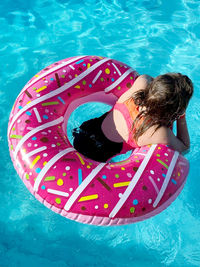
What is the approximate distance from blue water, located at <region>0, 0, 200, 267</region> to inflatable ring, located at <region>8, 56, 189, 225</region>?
3.01 ft

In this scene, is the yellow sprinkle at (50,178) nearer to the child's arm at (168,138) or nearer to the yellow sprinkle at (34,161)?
the yellow sprinkle at (34,161)

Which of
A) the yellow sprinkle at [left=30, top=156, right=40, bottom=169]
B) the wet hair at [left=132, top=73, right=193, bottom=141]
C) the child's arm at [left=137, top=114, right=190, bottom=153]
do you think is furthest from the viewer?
the child's arm at [left=137, top=114, right=190, bottom=153]

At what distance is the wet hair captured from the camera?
1.91 metres

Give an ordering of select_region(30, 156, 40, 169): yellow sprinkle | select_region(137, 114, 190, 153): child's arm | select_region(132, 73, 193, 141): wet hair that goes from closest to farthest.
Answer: select_region(132, 73, 193, 141): wet hair → select_region(30, 156, 40, 169): yellow sprinkle → select_region(137, 114, 190, 153): child's arm

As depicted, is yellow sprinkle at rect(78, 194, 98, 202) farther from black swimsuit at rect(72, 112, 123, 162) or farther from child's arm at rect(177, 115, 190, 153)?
child's arm at rect(177, 115, 190, 153)

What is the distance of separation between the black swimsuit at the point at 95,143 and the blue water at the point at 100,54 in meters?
0.82

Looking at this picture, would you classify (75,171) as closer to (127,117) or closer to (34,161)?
(34,161)

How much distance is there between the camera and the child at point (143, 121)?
1934 millimetres

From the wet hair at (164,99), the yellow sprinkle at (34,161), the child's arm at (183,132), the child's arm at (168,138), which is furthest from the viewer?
the child's arm at (183,132)

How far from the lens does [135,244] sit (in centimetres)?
280

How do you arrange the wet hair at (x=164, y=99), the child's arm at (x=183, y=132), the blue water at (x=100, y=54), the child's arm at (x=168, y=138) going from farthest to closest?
the blue water at (x=100, y=54) < the child's arm at (x=183, y=132) < the child's arm at (x=168, y=138) < the wet hair at (x=164, y=99)

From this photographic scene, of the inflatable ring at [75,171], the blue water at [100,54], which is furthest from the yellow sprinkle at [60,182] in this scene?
the blue water at [100,54]

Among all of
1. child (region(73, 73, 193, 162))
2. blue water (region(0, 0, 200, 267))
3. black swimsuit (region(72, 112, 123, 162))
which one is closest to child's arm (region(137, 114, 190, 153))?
child (region(73, 73, 193, 162))

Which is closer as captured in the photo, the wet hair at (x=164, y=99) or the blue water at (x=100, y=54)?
the wet hair at (x=164, y=99)
